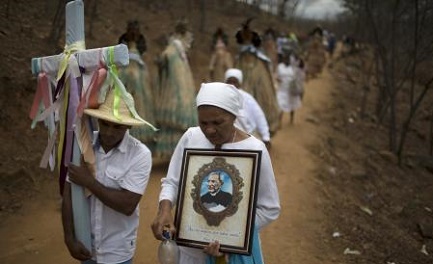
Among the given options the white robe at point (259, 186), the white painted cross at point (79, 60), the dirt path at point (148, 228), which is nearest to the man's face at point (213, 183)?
the white robe at point (259, 186)

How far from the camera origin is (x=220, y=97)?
240 centimetres

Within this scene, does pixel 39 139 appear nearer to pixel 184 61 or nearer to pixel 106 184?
pixel 184 61

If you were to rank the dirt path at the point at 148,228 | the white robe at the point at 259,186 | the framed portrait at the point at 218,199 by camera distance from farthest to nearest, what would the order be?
1. the dirt path at the point at 148,228
2. the white robe at the point at 259,186
3. the framed portrait at the point at 218,199

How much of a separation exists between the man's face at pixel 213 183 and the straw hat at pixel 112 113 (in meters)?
0.52

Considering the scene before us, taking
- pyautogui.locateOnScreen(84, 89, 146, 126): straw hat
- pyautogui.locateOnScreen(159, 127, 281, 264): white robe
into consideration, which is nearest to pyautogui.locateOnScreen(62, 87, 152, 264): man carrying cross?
pyautogui.locateOnScreen(84, 89, 146, 126): straw hat

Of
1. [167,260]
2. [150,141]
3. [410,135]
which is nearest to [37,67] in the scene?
[167,260]

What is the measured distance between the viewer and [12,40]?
8320 millimetres

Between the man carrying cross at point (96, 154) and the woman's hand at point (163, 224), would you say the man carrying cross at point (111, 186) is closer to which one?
the man carrying cross at point (96, 154)

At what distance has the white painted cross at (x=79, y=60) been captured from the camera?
2.52 metres

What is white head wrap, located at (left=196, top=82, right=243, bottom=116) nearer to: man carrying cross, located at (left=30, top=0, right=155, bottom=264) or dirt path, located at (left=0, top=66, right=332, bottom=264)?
man carrying cross, located at (left=30, top=0, right=155, bottom=264)

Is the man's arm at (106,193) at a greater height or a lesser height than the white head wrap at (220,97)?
lesser

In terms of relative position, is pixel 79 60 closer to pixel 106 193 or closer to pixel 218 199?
pixel 106 193

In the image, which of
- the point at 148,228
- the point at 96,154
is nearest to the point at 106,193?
the point at 96,154

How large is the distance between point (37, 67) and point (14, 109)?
16.2 ft
